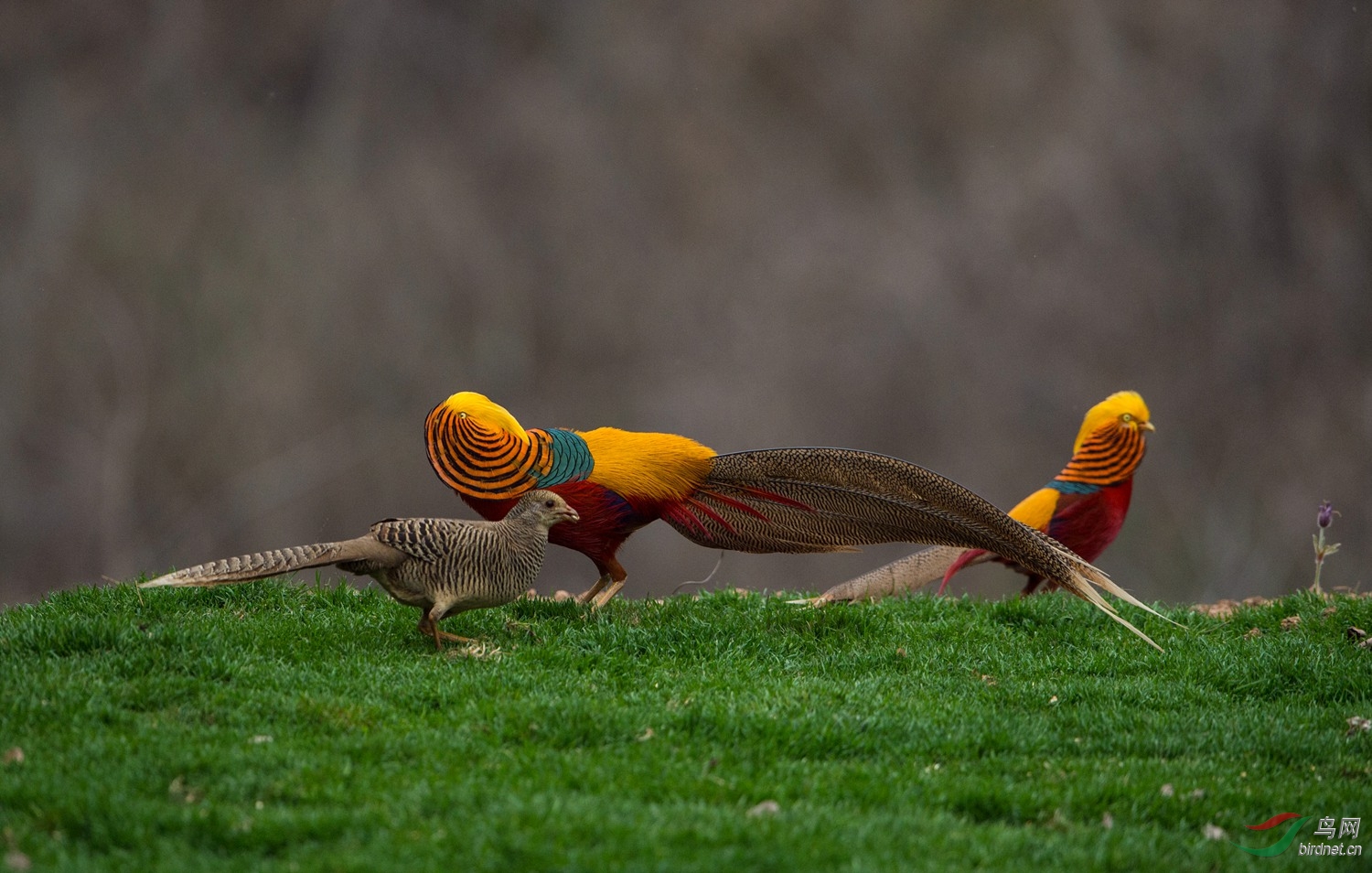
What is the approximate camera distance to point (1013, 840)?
Result: 3.31 metres

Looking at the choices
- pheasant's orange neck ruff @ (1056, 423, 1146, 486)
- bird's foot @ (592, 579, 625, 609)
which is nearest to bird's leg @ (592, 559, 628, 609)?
bird's foot @ (592, 579, 625, 609)

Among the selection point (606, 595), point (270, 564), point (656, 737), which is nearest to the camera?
point (656, 737)

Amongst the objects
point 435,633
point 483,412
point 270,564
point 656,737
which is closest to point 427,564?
point 435,633

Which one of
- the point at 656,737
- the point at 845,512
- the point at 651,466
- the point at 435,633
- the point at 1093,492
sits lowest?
the point at 656,737

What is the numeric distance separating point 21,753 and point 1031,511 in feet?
17.9

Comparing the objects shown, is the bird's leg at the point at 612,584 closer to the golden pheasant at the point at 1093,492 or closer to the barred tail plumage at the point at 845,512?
the barred tail plumage at the point at 845,512

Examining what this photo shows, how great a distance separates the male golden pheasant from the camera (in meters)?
5.48

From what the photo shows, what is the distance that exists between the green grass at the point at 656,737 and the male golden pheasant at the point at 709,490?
1.42ft

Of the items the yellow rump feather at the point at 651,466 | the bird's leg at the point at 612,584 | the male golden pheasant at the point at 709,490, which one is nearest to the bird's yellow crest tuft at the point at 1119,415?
the male golden pheasant at the point at 709,490

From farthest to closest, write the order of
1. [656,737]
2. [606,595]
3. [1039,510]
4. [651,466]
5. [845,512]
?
[1039,510], [606,595], [651,466], [845,512], [656,737]

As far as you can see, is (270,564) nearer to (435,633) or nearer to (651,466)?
(435,633)

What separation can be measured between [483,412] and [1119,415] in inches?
154

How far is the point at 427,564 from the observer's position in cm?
473

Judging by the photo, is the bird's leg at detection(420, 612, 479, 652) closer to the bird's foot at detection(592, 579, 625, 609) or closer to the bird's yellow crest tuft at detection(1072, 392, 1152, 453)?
the bird's foot at detection(592, 579, 625, 609)
